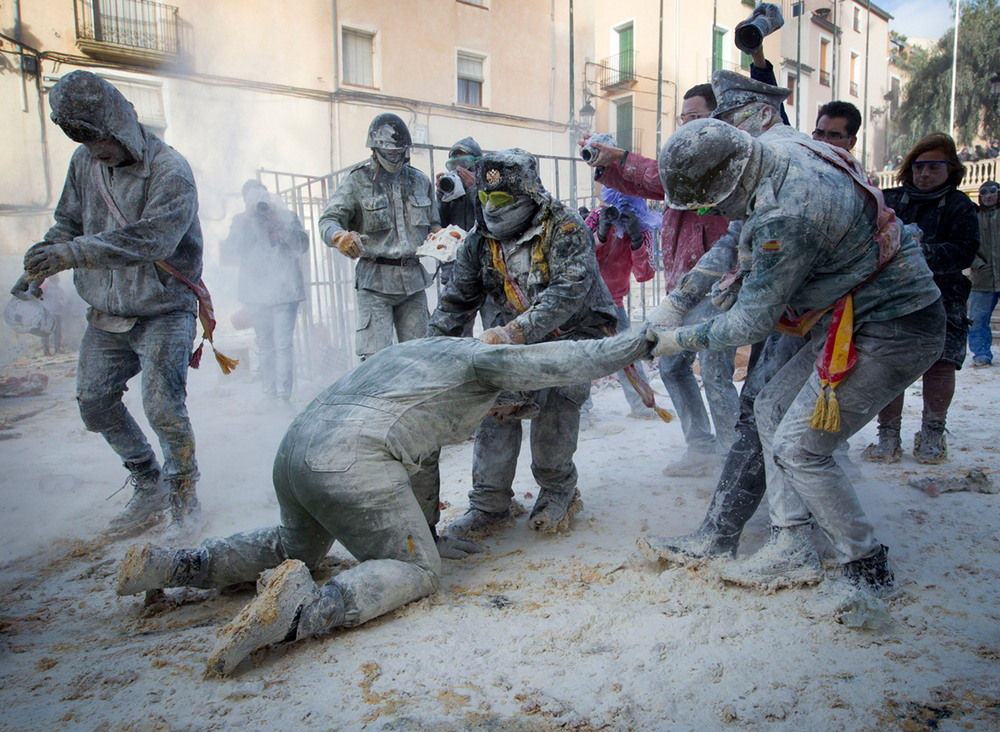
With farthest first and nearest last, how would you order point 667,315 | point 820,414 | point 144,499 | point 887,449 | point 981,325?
point 981,325 < point 887,449 < point 144,499 < point 667,315 < point 820,414

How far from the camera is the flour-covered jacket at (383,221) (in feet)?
14.6

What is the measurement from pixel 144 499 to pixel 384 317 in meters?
1.83

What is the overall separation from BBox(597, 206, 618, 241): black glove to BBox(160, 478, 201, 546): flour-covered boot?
326 cm

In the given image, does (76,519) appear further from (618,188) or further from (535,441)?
(618,188)

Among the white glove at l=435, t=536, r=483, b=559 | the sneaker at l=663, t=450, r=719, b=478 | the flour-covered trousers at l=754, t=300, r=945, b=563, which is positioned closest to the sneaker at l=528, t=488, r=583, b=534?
the white glove at l=435, t=536, r=483, b=559

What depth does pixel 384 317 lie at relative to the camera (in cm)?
456

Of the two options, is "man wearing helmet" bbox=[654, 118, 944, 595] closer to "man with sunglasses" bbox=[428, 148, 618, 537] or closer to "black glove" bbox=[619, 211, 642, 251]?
"man with sunglasses" bbox=[428, 148, 618, 537]

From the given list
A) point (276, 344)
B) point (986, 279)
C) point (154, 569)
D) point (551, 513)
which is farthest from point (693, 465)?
point (986, 279)

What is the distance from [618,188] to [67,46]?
1049 cm

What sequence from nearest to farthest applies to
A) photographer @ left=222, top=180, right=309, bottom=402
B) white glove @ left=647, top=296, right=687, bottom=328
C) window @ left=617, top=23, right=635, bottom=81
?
white glove @ left=647, top=296, right=687, bottom=328 → photographer @ left=222, top=180, right=309, bottom=402 → window @ left=617, top=23, right=635, bottom=81

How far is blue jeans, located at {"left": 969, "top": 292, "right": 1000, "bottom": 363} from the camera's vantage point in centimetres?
688

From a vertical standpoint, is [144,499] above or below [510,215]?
below

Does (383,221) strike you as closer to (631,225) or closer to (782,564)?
(631,225)

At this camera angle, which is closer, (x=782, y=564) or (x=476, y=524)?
(x=782, y=564)
